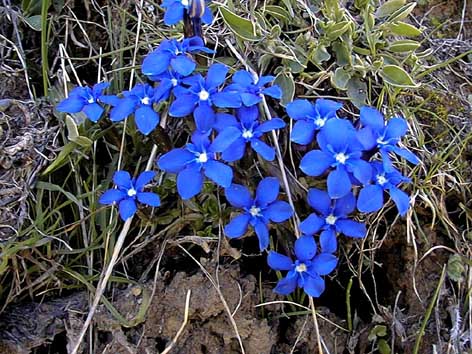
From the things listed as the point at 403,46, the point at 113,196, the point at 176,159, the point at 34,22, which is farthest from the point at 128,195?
the point at 403,46

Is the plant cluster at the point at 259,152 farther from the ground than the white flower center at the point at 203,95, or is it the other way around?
the white flower center at the point at 203,95

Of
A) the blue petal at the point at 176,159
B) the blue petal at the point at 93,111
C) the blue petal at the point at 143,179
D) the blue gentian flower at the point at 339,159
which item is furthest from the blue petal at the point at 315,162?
the blue petal at the point at 93,111

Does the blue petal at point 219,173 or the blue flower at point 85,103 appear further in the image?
the blue flower at point 85,103

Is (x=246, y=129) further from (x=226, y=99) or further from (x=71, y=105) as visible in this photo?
(x=71, y=105)

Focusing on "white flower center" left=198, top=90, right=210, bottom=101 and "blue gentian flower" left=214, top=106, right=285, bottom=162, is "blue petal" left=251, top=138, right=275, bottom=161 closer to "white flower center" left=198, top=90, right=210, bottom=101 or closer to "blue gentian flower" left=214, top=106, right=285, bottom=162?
"blue gentian flower" left=214, top=106, right=285, bottom=162

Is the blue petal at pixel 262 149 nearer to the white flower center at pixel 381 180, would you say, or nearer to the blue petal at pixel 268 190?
the blue petal at pixel 268 190

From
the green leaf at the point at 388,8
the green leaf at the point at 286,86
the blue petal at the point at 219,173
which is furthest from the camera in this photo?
the green leaf at the point at 388,8

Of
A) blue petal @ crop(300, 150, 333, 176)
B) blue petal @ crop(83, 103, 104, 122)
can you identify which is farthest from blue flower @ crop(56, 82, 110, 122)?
blue petal @ crop(300, 150, 333, 176)
